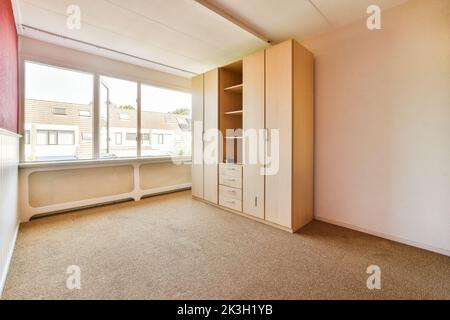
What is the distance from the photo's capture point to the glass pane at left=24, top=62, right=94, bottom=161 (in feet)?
10.00

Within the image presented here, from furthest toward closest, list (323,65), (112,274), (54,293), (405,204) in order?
(323,65) → (405,204) → (112,274) → (54,293)

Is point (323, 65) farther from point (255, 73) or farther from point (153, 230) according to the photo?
point (153, 230)

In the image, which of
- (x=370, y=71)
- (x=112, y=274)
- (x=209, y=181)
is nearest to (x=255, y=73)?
(x=370, y=71)

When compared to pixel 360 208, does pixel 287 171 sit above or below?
above

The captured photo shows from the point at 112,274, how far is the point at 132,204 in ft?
7.06

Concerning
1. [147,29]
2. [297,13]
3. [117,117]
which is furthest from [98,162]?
[297,13]

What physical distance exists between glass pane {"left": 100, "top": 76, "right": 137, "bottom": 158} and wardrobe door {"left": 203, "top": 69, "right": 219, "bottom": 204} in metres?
1.53

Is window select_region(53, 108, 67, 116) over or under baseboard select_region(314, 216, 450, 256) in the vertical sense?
over

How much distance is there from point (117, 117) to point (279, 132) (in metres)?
3.05

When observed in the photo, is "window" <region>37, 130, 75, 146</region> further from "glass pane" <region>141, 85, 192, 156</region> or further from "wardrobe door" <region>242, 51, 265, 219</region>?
"wardrobe door" <region>242, 51, 265, 219</region>

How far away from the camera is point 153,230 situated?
2658mm

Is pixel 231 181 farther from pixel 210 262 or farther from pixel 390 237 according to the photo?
pixel 390 237

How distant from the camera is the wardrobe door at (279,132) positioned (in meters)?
2.53

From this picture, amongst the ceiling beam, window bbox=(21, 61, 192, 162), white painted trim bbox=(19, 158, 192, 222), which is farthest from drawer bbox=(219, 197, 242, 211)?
the ceiling beam
